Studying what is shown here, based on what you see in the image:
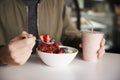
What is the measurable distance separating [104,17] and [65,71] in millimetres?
2303

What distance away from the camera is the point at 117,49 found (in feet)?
10.5

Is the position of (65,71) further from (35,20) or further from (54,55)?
(35,20)

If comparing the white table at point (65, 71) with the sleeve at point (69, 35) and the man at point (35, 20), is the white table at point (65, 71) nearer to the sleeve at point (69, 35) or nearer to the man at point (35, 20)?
the man at point (35, 20)

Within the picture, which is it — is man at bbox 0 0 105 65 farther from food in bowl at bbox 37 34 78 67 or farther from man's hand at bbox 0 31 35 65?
man's hand at bbox 0 31 35 65

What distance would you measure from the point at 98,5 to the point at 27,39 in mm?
2371

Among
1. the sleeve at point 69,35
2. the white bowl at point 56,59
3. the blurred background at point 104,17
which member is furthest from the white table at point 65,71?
the blurred background at point 104,17

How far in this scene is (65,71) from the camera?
1.00 meters

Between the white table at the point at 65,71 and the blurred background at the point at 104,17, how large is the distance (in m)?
1.99

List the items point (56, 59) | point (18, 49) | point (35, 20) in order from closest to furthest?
point (18, 49)
point (56, 59)
point (35, 20)

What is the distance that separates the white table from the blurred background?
Answer: 1.99 metres

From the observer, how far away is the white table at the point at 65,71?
3.05ft

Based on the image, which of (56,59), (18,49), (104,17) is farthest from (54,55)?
(104,17)

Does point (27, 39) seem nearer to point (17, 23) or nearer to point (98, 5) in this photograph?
point (17, 23)

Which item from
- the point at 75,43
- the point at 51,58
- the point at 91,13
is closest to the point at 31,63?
the point at 51,58
